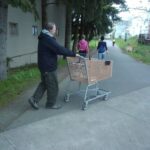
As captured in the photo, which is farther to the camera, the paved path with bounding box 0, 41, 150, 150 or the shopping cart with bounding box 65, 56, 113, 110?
the shopping cart with bounding box 65, 56, 113, 110

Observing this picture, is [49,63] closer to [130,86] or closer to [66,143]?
[66,143]

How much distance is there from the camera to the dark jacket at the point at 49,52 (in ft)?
21.6

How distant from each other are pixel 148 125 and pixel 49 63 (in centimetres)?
253

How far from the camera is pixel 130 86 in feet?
33.6

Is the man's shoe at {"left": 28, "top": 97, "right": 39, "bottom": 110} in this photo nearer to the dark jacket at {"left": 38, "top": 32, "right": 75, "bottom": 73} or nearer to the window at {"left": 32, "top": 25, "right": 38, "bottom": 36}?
the dark jacket at {"left": 38, "top": 32, "right": 75, "bottom": 73}

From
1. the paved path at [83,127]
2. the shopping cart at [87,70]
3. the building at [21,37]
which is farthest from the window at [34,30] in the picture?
the shopping cart at [87,70]

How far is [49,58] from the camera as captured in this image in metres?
6.70

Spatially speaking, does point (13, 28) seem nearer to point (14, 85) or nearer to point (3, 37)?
point (3, 37)

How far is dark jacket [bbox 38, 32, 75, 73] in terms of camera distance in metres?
6.57

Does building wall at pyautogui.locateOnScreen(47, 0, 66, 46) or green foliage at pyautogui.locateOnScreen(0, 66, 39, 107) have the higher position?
building wall at pyautogui.locateOnScreen(47, 0, 66, 46)

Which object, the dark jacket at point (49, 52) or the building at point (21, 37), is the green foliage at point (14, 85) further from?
the building at point (21, 37)

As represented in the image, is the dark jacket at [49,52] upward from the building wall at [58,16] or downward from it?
downward

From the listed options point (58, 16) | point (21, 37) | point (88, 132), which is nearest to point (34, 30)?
point (21, 37)

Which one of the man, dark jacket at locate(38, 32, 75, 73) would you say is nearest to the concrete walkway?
the man
